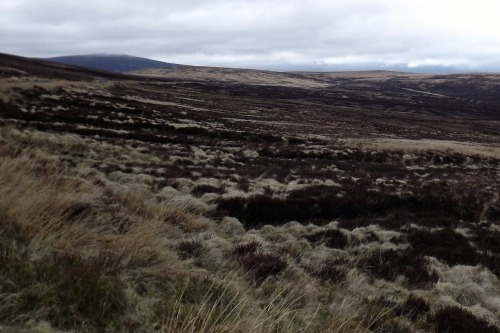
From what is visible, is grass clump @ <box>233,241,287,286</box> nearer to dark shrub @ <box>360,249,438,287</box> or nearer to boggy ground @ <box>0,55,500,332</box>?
boggy ground @ <box>0,55,500,332</box>

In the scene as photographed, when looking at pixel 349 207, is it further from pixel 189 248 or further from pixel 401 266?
pixel 189 248

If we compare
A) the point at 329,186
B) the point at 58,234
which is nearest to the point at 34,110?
the point at 329,186

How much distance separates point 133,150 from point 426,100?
131261 millimetres

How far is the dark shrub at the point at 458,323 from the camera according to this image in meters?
6.43

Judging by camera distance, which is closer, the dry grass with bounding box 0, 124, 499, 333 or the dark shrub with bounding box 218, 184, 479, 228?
the dry grass with bounding box 0, 124, 499, 333

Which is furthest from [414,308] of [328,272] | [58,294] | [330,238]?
[58,294]

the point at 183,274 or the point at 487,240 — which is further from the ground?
the point at 183,274

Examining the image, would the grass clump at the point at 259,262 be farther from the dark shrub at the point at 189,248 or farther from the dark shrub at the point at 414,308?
the dark shrub at the point at 414,308

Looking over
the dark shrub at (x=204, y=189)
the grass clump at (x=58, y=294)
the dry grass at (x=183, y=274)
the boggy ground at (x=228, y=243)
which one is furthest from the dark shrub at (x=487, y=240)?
the grass clump at (x=58, y=294)

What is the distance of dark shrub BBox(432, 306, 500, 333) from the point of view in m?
6.43

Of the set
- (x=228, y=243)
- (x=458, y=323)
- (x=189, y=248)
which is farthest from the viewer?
(x=228, y=243)

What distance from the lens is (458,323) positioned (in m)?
6.59

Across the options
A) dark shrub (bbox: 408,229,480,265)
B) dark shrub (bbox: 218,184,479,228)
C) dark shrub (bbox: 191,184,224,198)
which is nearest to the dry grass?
dark shrub (bbox: 408,229,480,265)

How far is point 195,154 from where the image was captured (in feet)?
84.8
